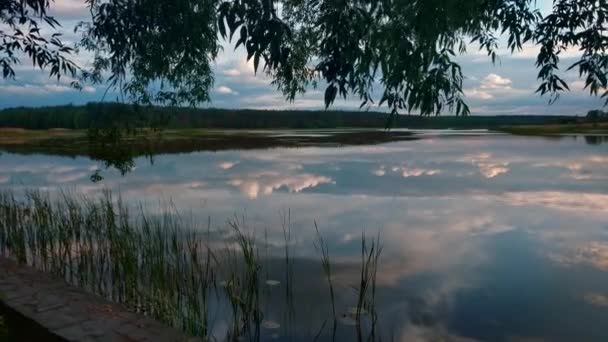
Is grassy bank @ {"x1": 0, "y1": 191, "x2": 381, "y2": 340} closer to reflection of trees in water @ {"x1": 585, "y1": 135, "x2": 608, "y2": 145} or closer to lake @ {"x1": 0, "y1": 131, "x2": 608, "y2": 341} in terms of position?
lake @ {"x1": 0, "y1": 131, "x2": 608, "y2": 341}

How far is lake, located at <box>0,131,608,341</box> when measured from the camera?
21.6 feet

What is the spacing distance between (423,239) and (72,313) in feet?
26.2

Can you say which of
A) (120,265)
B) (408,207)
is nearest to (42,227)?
(120,265)

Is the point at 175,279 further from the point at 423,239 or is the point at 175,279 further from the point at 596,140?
the point at 596,140

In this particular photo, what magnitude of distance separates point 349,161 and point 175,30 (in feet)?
92.6

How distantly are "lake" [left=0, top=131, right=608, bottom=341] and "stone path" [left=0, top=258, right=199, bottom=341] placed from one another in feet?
4.28

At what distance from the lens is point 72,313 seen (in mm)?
5254

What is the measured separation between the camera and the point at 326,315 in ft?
21.7

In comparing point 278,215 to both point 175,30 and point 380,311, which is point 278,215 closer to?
point 380,311

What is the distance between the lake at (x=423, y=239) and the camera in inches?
259

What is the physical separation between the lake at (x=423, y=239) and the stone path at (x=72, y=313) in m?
1.31

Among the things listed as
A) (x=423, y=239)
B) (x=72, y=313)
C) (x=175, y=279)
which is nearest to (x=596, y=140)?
(x=423, y=239)

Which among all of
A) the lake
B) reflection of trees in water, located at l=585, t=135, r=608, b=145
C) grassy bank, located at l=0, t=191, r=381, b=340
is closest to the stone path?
grassy bank, located at l=0, t=191, r=381, b=340

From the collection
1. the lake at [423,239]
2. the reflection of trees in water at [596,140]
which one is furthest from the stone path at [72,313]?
the reflection of trees in water at [596,140]
